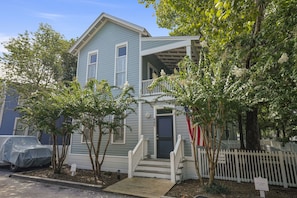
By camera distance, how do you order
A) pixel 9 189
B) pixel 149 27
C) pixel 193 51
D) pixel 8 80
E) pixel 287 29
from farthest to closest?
pixel 8 80, pixel 149 27, pixel 193 51, pixel 9 189, pixel 287 29

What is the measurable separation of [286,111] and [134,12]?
731 centimetres

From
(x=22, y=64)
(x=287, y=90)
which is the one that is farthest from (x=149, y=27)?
(x=22, y=64)

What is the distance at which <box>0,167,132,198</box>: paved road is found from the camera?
5.34 m

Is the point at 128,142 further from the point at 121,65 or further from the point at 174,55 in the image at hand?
the point at 174,55

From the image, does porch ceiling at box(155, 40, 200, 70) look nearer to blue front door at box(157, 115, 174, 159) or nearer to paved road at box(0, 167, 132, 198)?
blue front door at box(157, 115, 174, 159)

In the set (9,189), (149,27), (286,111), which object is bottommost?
(9,189)

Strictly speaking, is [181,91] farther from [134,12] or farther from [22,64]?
[22,64]

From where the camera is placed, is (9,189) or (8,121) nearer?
(9,189)

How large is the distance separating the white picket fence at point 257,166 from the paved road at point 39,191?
445 cm

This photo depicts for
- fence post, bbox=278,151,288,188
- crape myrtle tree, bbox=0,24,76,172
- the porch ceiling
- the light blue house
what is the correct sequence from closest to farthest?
fence post, bbox=278,151,288,188
the light blue house
the porch ceiling
crape myrtle tree, bbox=0,24,76,172

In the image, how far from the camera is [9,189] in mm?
5871

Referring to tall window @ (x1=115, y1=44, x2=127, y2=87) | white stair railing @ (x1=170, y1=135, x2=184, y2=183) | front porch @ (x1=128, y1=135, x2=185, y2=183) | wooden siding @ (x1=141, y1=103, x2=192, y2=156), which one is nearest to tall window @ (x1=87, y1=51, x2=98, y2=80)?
tall window @ (x1=115, y1=44, x2=127, y2=87)

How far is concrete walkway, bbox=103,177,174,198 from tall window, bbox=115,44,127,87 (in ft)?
18.5

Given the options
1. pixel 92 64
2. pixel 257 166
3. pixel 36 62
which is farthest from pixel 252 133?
pixel 36 62
